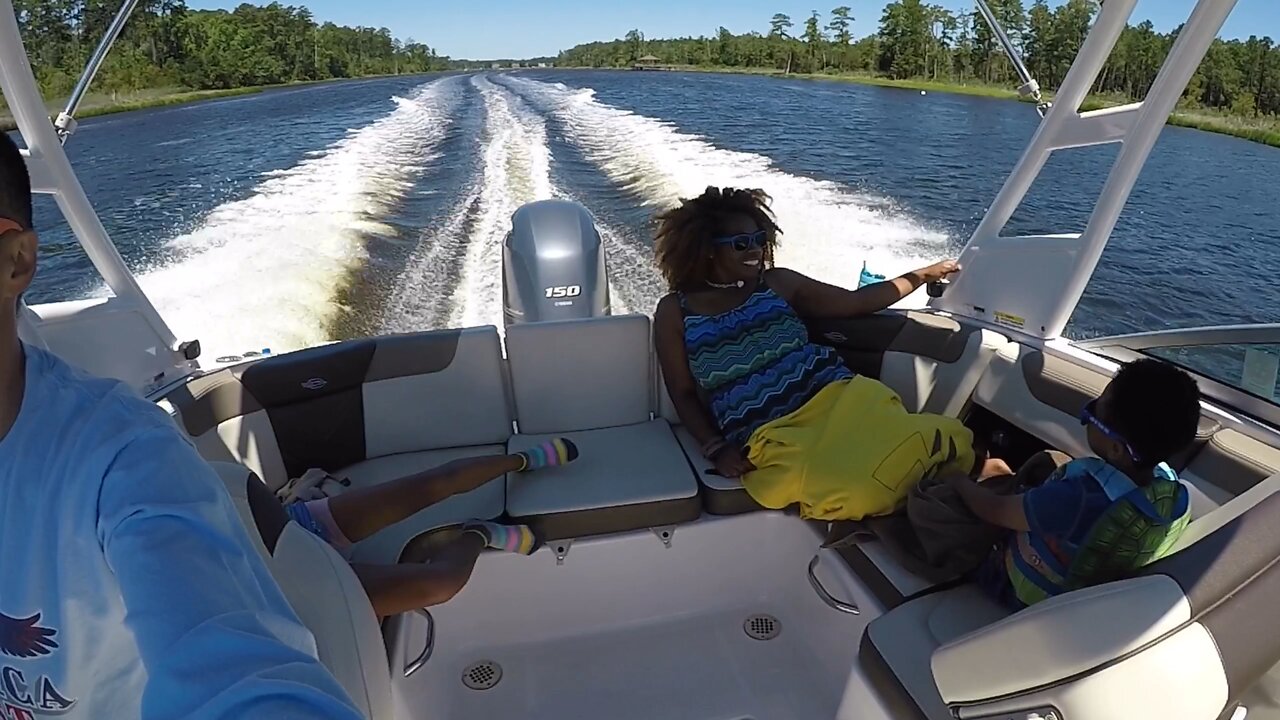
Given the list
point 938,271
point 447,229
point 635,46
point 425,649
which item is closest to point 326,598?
point 425,649

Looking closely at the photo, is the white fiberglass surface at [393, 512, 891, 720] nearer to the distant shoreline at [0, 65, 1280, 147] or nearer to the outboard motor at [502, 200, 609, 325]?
the outboard motor at [502, 200, 609, 325]

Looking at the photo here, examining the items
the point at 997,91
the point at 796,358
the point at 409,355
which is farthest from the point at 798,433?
the point at 997,91

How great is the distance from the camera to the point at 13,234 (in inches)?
20.7

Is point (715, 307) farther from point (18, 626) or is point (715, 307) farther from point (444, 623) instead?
point (18, 626)

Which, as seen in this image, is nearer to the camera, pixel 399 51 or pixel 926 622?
pixel 926 622

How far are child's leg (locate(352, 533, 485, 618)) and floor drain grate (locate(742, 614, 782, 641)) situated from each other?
0.68 metres

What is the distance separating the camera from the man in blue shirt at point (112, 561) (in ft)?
1.53

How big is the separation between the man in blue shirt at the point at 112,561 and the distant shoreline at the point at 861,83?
6.65 feet

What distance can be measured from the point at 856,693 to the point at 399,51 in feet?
87.0

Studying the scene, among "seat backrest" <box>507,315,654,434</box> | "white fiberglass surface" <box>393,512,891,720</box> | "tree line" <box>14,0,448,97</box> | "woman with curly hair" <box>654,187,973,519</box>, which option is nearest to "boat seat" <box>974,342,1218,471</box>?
"woman with curly hair" <box>654,187,973,519</box>

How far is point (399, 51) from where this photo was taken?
80.6 ft

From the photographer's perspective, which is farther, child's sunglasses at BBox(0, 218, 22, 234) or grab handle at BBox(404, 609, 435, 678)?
grab handle at BBox(404, 609, 435, 678)

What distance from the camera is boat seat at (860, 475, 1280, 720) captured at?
Answer: 37.1 inches

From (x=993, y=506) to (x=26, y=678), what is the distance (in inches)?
52.8
